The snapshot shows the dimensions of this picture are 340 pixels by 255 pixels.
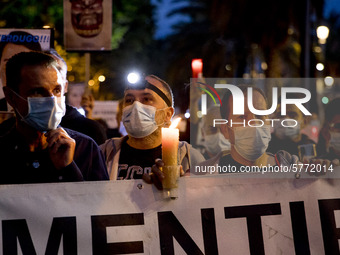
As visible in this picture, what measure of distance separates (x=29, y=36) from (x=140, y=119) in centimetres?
107

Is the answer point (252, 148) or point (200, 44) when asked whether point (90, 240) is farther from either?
point (200, 44)

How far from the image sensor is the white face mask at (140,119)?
3980 mm

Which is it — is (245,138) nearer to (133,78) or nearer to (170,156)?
Result: (133,78)

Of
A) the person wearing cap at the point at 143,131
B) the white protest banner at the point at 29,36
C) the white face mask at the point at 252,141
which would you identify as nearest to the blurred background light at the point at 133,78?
the person wearing cap at the point at 143,131

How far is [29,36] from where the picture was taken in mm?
4391

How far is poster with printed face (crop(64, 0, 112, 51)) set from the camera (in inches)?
242

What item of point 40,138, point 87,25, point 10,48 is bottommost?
point 40,138

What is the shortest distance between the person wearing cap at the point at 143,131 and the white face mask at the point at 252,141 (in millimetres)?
353

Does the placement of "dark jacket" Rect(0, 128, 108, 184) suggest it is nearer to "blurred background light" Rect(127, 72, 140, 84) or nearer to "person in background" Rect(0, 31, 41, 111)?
"blurred background light" Rect(127, 72, 140, 84)

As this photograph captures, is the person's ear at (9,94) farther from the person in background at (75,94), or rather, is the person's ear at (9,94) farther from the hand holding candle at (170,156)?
the person in background at (75,94)

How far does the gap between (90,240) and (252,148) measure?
1564 millimetres

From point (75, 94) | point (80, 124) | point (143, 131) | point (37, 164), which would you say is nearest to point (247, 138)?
point (143, 131)

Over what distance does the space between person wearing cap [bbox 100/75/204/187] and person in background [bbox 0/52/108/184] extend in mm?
561

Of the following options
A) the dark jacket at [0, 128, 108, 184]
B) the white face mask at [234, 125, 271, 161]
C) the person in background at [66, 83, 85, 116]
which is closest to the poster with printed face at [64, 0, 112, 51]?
the person in background at [66, 83, 85, 116]
